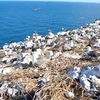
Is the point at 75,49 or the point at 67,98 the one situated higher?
the point at 75,49

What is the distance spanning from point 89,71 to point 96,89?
Answer: 65cm

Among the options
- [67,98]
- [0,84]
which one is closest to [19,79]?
[0,84]

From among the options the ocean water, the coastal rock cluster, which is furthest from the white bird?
the ocean water

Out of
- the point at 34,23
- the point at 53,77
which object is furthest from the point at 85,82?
the point at 34,23

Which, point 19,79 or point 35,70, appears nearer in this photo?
point 19,79

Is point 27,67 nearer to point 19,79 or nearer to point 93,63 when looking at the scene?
point 19,79

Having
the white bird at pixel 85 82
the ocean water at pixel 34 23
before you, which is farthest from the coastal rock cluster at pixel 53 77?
the ocean water at pixel 34 23

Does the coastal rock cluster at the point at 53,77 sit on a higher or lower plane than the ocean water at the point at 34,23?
lower

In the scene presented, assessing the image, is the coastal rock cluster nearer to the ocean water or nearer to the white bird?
the white bird

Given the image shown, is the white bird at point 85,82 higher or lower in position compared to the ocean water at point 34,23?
lower

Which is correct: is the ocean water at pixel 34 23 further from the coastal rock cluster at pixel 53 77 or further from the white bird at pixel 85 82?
the white bird at pixel 85 82

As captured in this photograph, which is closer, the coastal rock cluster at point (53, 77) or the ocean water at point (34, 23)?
the coastal rock cluster at point (53, 77)

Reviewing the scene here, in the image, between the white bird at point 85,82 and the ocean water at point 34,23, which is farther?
the ocean water at point 34,23

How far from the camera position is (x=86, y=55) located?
8258mm
